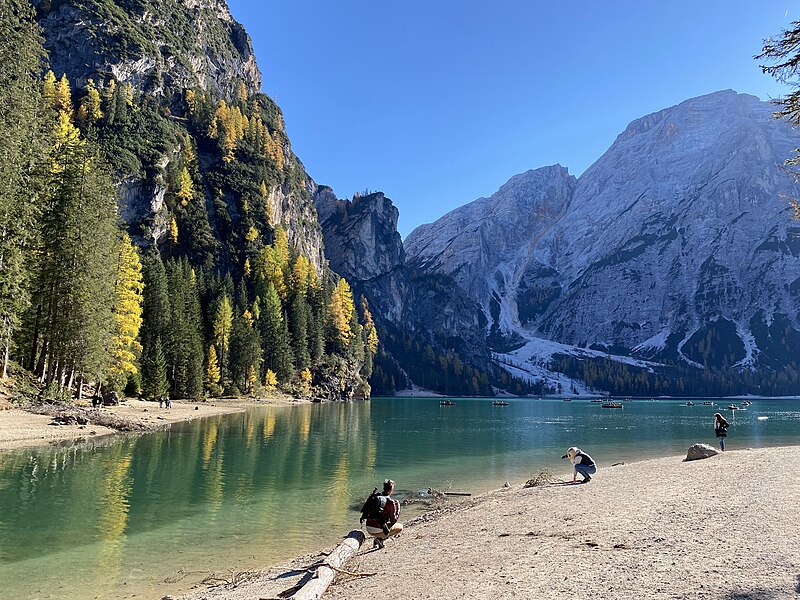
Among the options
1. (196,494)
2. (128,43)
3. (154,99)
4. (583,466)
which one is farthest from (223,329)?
(128,43)

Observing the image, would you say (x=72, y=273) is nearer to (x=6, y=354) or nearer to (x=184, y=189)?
(x=6, y=354)

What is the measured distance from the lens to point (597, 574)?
10.4 metres

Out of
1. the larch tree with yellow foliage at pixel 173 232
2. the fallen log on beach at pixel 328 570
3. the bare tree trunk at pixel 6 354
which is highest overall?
the larch tree with yellow foliage at pixel 173 232

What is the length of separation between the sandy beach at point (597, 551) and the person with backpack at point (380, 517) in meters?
0.48

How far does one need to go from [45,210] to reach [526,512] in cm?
4672

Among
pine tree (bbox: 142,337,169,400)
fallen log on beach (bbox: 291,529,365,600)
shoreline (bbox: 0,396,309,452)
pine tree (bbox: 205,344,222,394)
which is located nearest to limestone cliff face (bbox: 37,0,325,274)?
pine tree (bbox: 205,344,222,394)

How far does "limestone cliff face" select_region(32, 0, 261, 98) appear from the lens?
146m

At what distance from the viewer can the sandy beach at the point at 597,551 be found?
9609 mm

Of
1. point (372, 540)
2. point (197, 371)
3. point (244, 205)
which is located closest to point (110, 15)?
point (244, 205)

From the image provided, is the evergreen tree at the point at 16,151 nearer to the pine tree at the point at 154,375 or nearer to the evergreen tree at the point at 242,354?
the pine tree at the point at 154,375

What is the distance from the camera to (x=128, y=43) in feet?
514

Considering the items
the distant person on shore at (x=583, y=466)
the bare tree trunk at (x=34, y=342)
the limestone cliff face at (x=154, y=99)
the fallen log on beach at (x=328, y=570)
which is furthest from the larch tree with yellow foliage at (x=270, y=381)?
the fallen log on beach at (x=328, y=570)

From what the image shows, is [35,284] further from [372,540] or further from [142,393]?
[372,540]

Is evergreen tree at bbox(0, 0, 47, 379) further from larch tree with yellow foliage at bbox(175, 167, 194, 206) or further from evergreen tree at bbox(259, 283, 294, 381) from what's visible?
larch tree with yellow foliage at bbox(175, 167, 194, 206)
